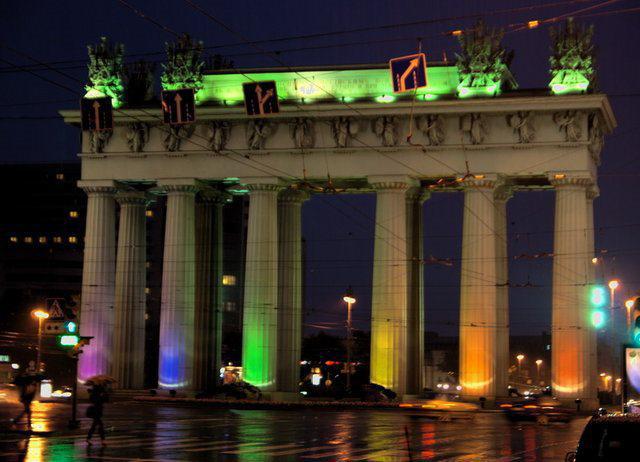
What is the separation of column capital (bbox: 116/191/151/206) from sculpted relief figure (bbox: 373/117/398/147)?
708 inches

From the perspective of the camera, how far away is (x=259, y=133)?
2938 inches

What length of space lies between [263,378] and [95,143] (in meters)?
19.6

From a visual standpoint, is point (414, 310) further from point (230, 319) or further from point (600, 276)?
point (230, 319)

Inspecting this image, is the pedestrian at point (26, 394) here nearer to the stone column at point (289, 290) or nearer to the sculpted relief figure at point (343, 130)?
the stone column at point (289, 290)

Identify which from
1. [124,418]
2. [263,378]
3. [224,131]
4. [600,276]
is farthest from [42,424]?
[600,276]

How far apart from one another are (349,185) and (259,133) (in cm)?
736

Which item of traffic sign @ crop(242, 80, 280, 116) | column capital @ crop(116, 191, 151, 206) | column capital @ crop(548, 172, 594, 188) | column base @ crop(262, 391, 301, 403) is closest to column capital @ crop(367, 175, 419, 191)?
column capital @ crop(548, 172, 594, 188)

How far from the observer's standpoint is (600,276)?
71.2 metres

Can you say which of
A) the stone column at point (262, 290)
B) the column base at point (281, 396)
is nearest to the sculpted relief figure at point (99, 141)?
the stone column at point (262, 290)

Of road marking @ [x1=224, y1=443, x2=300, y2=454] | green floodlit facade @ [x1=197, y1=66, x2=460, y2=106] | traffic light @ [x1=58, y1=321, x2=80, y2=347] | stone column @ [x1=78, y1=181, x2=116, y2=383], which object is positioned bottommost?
road marking @ [x1=224, y1=443, x2=300, y2=454]

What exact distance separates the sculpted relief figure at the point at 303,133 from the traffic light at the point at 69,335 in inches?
1294

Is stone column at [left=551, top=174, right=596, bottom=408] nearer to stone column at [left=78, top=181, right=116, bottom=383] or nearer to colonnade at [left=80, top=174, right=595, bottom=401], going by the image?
colonnade at [left=80, top=174, right=595, bottom=401]

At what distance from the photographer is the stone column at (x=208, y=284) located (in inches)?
3137

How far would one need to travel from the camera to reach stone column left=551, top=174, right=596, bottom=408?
69.4 meters
